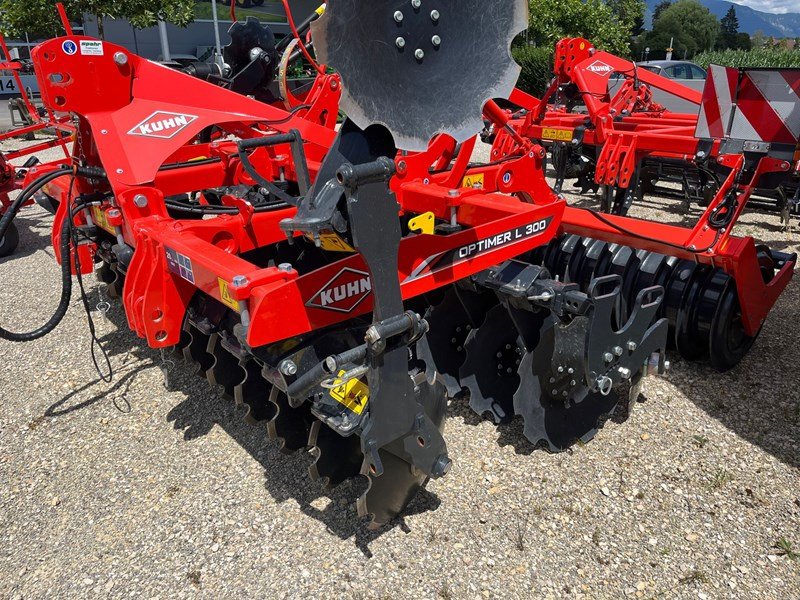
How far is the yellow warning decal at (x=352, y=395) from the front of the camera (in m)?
2.24

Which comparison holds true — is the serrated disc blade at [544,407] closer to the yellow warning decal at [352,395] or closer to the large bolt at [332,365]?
the yellow warning decal at [352,395]

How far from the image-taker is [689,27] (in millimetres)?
70875

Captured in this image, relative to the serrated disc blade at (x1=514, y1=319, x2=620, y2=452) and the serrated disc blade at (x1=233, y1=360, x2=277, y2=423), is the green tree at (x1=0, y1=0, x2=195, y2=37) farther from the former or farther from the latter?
the serrated disc blade at (x1=514, y1=319, x2=620, y2=452)

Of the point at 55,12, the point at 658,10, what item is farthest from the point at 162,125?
the point at 658,10

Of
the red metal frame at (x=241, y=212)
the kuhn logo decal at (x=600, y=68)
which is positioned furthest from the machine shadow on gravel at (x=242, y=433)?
the kuhn logo decal at (x=600, y=68)

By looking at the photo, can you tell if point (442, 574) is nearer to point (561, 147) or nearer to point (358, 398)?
point (358, 398)

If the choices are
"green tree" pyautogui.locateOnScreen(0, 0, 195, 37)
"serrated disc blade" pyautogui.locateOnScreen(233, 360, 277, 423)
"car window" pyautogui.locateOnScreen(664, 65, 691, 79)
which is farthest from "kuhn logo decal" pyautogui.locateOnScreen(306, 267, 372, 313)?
"green tree" pyautogui.locateOnScreen(0, 0, 195, 37)

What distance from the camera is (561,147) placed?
692 cm

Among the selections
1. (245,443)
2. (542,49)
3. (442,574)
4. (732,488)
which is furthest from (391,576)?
(542,49)

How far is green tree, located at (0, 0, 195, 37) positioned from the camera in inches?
497

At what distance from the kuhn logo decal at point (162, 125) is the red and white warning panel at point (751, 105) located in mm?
3359

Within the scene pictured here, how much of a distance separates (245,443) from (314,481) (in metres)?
0.53

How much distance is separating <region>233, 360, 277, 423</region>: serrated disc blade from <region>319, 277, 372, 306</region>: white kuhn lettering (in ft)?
2.63

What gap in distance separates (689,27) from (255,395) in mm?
81776
